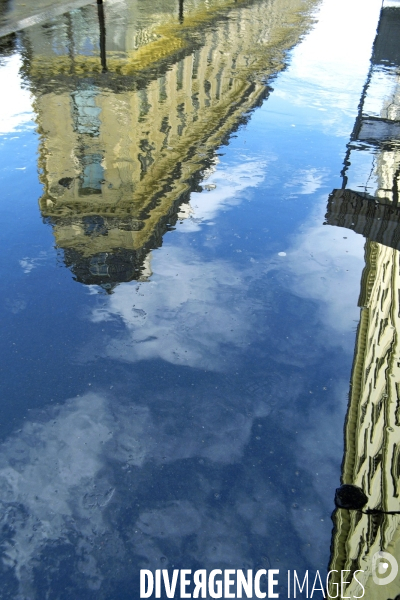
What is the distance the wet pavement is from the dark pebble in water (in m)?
0.07

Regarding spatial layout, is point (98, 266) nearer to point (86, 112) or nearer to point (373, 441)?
point (373, 441)

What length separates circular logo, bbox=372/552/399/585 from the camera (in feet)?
12.4

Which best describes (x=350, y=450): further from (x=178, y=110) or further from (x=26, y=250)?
(x=178, y=110)

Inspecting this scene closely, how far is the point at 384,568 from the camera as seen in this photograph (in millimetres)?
3842

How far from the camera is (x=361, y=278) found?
7078 mm

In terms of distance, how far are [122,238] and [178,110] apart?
6.37m

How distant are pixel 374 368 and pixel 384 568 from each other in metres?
2.07

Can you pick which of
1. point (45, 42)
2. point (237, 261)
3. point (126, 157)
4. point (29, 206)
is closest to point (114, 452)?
point (237, 261)

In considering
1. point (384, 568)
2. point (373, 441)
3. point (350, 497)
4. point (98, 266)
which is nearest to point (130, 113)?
point (98, 266)

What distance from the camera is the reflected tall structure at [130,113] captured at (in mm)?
7785

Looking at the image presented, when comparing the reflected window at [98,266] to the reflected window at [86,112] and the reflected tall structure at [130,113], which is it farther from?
the reflected window at [86,112]

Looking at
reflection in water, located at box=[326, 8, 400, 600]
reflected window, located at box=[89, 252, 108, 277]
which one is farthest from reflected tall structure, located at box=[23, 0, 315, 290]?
reflection in water, located at box=[326, 8, 400, 600]

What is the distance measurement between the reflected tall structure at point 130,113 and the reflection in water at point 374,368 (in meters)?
2.55

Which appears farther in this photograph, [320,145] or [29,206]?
[320,145]
